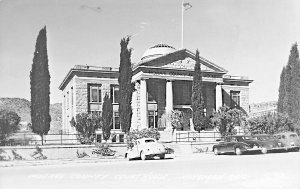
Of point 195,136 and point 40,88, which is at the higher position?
point 40,88

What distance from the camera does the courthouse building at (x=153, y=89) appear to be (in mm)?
24672

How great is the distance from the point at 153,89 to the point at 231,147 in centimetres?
1232

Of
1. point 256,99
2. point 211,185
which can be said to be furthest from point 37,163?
point 256,99

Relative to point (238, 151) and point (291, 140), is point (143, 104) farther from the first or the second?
point (291, 140)

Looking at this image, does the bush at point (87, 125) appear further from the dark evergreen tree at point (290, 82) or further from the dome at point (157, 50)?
the dark evergreen tree at point (290, 82)

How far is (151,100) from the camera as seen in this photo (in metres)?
27.0

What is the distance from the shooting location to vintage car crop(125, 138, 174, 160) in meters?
15.1

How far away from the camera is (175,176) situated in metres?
11.0

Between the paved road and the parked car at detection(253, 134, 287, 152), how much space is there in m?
1.35

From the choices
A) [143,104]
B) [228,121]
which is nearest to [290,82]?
[228,121]

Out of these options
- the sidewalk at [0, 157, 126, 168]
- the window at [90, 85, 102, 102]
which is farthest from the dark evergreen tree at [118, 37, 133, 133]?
the window at [90, 85, 102, 102]

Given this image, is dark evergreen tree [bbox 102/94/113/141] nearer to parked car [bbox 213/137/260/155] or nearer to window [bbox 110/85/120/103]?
window [bbox 110/85/120/103]

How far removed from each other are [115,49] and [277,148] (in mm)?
7261

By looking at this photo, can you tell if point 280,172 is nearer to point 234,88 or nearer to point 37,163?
point 37,163
